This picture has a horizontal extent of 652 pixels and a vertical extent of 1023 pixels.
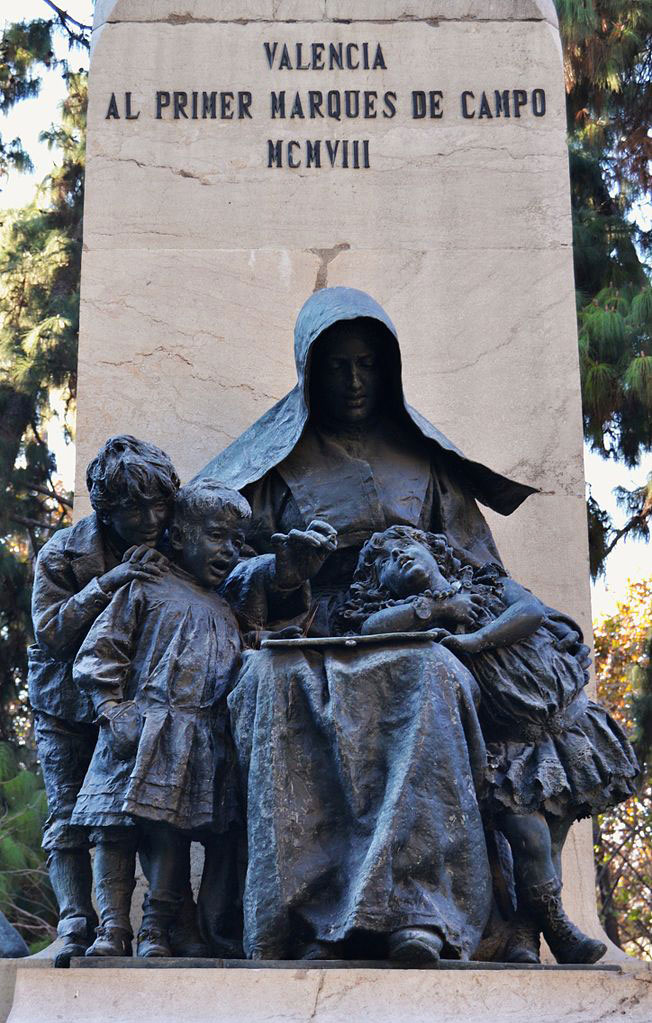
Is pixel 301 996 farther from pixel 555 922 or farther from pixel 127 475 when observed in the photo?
pixel 127 475

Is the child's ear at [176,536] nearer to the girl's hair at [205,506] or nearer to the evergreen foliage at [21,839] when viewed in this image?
the girl's hair at [205,506]

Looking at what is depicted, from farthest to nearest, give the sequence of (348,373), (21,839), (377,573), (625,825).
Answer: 1. (625,825)
2. (21,839)
3. (348,373)
4. (377,573)

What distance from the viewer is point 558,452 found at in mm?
7844

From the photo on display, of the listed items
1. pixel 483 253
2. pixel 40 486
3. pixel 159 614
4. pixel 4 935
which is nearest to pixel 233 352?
pixel 483 253

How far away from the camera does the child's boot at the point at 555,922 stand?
577cm

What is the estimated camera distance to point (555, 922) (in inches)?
229

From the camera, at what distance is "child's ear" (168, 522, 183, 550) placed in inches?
246

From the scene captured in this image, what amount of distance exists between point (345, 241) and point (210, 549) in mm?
2421

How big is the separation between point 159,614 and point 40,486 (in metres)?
8.21

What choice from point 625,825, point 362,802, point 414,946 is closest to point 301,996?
point 414,946

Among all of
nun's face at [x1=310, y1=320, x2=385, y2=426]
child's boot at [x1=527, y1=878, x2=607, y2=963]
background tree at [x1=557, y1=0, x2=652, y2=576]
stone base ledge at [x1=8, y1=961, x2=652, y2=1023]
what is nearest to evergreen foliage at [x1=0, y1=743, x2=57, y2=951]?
background tree at [x1=557, y1=0, x2=652, y2=576]

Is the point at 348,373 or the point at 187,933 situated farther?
the point at 348,373

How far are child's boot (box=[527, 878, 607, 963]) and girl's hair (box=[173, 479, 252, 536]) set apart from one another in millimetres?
1509

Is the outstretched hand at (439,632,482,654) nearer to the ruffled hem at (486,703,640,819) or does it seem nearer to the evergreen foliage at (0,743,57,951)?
the ruffled hem at (486,703,640,819)
